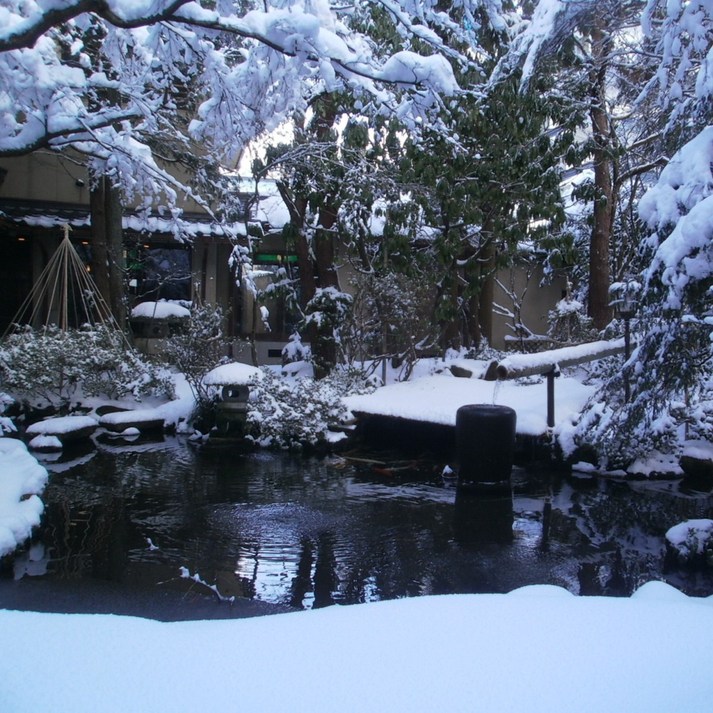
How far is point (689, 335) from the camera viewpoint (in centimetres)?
486

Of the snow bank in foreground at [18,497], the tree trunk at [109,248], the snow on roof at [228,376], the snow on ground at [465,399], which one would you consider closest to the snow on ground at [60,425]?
the snow on roof at [228,376]

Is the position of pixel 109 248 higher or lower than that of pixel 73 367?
higher

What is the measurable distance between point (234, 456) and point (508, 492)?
417 centimetres

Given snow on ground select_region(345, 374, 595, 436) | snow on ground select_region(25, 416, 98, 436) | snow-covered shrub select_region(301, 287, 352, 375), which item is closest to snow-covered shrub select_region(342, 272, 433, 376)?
snow-covered shrub select_region(301, 287, 352, 375)

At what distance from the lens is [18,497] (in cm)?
632

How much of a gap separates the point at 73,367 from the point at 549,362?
7733mm

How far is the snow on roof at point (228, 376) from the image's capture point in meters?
11.1

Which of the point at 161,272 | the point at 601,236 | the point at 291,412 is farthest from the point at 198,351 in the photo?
the point at 601,236

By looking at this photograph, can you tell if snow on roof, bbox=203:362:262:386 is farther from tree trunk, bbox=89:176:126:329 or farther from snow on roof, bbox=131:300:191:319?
snow on roof, bbox=131:300:191:319

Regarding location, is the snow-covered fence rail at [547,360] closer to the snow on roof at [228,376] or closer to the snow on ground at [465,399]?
the snow on ground at [465,399]

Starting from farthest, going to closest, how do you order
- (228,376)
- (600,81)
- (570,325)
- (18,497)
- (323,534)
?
(570,325)
(228,376)
(600,81)
(323,534)
(18,497)

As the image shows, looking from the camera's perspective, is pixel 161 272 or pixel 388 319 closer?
pixel 388 319

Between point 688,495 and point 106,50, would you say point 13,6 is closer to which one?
point 106,50

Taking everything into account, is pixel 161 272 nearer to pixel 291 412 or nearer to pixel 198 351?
pixel 198 351
